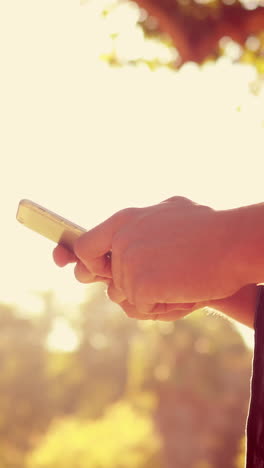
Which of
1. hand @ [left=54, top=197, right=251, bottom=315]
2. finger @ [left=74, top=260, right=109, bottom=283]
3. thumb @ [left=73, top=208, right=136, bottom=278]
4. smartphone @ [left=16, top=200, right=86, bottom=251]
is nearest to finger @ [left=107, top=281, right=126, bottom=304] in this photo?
finger @ [left=74, top=260, right=109, bottom=283]

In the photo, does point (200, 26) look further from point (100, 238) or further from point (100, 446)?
point (100, 446)

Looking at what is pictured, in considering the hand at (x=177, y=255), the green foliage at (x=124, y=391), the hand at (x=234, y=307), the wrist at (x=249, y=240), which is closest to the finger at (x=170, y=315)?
the hand at (x=234, y=307)

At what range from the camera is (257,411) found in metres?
1.56

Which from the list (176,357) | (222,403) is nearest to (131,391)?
(176,357)

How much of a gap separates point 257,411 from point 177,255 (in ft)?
1.21

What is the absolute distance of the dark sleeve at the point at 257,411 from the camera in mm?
1538

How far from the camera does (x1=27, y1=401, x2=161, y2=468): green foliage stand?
22.7m

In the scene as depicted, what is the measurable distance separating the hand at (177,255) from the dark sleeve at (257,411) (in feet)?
0.43

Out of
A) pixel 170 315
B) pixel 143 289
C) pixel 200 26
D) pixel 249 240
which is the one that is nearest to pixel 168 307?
pixel 170 315

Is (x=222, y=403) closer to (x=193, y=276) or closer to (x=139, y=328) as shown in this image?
(x=139, y=328)

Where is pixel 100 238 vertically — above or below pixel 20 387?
below

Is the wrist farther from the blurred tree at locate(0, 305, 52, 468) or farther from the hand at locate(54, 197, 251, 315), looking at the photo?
the blurred tree at locate(0, 305, 52, 468)

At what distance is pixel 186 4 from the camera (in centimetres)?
812

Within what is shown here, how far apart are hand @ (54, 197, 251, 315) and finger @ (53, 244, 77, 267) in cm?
52
